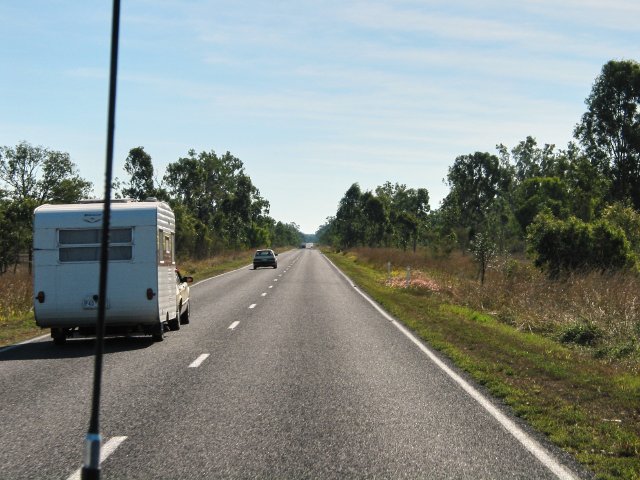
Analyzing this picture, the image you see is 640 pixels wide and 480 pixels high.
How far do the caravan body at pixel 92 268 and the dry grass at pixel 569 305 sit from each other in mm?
8669

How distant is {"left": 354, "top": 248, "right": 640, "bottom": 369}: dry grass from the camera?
1512cm

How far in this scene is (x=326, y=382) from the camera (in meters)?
9.74

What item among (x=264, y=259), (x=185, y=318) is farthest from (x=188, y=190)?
(x=185, y=318)

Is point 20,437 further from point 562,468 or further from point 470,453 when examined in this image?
point 562,468

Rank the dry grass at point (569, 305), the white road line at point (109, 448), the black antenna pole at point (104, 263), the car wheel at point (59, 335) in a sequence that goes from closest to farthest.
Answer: the black antenna pole at point (104, 263)
the white road line at point (109, 448)
the car wheel at point (59, 335)
the dry grass at point (569, 305)

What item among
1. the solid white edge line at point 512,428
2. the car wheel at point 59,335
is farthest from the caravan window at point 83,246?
the solid white edge line at point 512,428

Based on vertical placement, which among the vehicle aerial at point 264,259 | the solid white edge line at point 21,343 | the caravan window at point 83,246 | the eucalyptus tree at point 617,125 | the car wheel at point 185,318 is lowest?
the solid white edge line at point 21,343

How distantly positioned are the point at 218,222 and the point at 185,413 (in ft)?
296

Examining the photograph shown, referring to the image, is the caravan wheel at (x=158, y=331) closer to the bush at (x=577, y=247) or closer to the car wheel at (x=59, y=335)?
the car wheel at (x=59, y=335)

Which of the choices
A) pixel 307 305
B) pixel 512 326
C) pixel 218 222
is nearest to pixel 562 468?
pixel 512 326

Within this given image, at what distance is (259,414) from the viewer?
25.2 feet

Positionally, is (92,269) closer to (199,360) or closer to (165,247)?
(165,247)

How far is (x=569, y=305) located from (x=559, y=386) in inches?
436

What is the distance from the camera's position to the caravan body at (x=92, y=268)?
13.6 m
